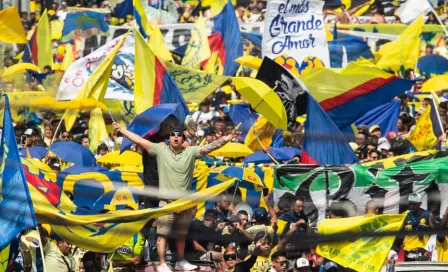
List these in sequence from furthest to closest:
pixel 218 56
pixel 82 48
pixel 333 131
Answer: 1. pixel 82 48
2. pixel 218 56
3. pixel 333 131

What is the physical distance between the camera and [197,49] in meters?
20.4

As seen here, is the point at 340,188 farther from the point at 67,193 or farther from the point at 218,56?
the point at 218,56

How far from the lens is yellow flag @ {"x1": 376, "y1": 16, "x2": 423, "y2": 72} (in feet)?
63.7

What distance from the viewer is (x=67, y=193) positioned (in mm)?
13461

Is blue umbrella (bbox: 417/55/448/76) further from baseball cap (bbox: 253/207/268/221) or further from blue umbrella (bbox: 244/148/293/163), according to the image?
baseball cap (bbox: 253/207/268/221)

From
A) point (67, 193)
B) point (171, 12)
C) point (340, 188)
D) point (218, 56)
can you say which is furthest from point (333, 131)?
point (171, 12)

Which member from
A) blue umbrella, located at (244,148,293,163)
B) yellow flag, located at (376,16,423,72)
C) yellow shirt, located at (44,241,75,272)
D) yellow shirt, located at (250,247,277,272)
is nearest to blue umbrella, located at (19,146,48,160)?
blue umbrella, located at (244,148,293,163)

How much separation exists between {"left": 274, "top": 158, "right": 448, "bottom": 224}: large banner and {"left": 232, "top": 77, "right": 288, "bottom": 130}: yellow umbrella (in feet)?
4.64

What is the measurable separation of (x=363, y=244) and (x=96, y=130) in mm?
5341

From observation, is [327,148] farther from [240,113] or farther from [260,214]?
[240,113]

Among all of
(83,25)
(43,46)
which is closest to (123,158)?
(43,46)

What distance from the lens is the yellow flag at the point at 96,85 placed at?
637 inches

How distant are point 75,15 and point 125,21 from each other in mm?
2045

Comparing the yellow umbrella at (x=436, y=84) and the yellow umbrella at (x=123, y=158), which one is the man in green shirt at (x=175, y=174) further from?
the yellow umbrella at (x=436, y=84)
